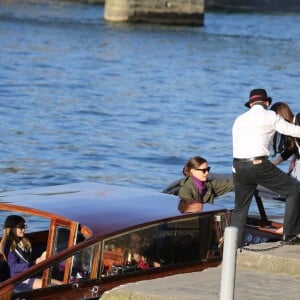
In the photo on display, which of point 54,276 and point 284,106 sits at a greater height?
point 284,106

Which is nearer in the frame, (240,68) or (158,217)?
(158,217)

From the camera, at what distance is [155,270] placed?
10.7m

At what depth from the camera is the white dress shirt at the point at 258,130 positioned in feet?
37.3

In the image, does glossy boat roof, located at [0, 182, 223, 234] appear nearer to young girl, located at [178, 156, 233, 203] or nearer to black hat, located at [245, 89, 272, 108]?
young girl, located at [178, 156, 233, 203]

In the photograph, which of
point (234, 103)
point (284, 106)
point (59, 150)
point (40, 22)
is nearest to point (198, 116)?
point (234, 103)

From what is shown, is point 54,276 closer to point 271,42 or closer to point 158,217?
point 158,217

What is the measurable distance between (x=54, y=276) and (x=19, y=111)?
2515 centimetres

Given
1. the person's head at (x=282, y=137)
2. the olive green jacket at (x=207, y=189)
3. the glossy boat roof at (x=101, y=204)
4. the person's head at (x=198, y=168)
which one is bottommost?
the glossy boat roof at (x=101, y=204)

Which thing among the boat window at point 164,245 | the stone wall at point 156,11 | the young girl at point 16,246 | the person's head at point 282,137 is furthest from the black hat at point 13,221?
the stone wall at point 156,11

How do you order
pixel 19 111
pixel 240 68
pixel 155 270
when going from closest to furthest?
1. pixel 155 270
2. pixel 19 111
3. pixel 240 68

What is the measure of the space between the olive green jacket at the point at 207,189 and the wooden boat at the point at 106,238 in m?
0.69

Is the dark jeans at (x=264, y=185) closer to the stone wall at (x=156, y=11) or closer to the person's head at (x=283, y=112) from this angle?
the person's head at (x=283, y=112)

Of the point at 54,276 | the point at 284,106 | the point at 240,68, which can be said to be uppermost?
the point at 240,68

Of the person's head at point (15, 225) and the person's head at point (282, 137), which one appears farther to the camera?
the person's head at point (282, 137)
